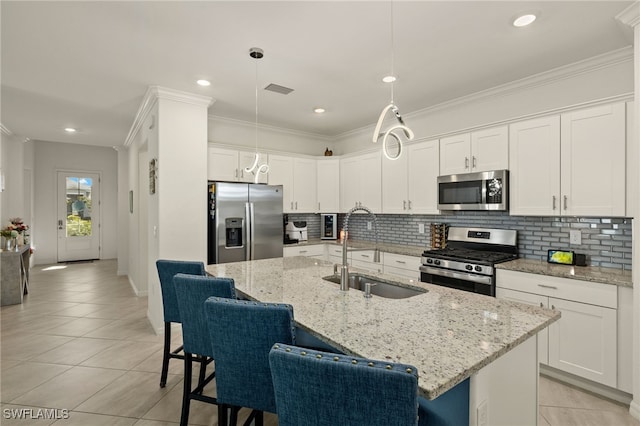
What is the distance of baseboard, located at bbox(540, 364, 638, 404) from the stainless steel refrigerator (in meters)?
3.16

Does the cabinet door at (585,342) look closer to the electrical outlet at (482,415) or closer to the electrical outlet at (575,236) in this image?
the electrical outlet at (575,236)

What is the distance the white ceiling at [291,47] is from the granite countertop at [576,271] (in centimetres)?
183

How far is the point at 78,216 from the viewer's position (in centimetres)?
807

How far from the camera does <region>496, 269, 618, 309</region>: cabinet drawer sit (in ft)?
7.82

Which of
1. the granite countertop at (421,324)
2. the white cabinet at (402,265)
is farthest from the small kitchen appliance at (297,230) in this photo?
the granite countertop at (421,324)

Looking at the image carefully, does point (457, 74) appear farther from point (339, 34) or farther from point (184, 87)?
point (184, 87)

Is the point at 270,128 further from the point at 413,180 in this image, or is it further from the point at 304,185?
the point at 413,180

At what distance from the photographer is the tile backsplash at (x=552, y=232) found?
2.74 metres

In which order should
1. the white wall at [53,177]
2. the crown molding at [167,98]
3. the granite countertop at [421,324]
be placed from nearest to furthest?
the granite countertop at [421,324]
the crown molding at [167,98]
the white wall at [53,177]

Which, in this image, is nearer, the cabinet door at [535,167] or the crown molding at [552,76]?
the crown molding at [552,76]

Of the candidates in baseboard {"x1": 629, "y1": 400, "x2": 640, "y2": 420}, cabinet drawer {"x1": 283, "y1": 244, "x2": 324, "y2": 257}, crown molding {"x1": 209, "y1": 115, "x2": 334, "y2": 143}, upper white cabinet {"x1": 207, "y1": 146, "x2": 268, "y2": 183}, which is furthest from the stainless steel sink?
crown molding {"x1": 209, "y1": 115, "x2": 334, "y2": 143}

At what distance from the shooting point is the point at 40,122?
511 centimetres

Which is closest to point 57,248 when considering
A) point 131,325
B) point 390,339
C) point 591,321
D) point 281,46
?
point 131,325

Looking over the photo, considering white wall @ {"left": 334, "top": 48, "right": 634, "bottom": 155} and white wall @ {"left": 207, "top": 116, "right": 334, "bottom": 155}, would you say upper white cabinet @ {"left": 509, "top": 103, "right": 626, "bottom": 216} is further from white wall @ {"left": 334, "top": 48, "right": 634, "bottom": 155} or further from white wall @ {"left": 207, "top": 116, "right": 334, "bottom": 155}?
white wall @ {"left": 207, "top": 116, "right": 334, "bottom": 155}
